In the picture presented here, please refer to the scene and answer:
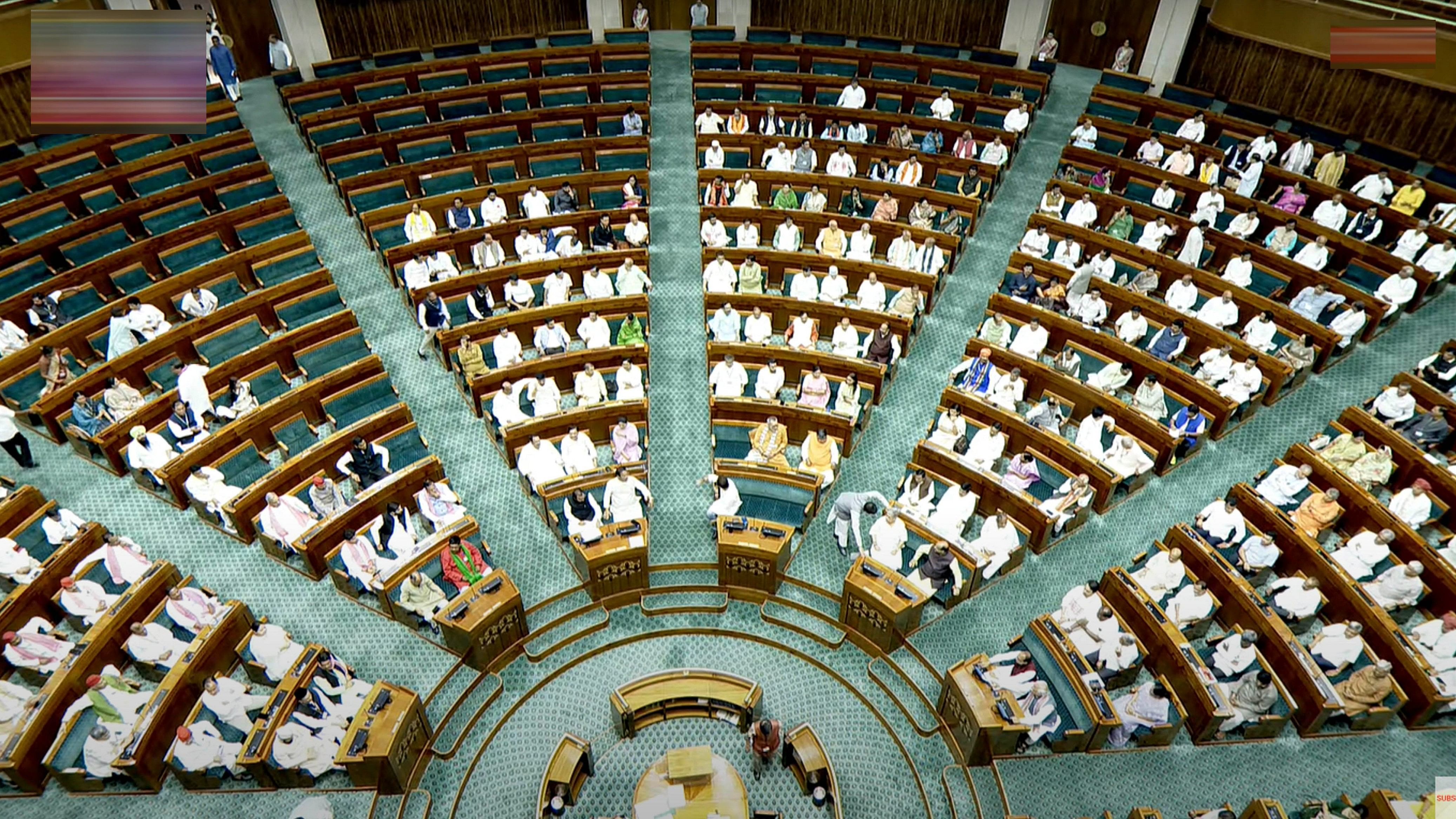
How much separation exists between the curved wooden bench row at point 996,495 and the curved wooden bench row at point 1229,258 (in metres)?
3.90

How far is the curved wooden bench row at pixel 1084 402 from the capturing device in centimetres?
813

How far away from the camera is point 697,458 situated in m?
8.63

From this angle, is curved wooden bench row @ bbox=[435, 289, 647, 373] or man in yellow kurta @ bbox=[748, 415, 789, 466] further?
curved wooden bench row @ bbox=[435, 289, 647, 373]

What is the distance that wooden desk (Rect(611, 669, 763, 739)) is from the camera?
21.7 feet

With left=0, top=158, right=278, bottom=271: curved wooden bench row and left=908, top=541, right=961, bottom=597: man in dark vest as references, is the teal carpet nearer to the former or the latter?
left=908, top=541, right=961, bottom=597: man in dark vest

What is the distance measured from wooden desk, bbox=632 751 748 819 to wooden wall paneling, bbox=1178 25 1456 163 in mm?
12216

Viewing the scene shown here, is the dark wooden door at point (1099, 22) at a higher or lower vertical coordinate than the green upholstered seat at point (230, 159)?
higher

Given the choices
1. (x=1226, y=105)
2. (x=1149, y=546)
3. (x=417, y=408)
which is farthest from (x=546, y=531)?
(x=1226, y=105)

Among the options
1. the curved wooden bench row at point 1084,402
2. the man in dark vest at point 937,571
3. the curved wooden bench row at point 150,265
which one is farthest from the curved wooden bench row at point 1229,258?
the curved wooden bench row at point 150,265

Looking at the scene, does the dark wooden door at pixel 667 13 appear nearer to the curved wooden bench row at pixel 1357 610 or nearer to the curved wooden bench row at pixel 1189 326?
the curved wooden bench row at pixel 1189 326

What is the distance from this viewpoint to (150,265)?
31.7 ft

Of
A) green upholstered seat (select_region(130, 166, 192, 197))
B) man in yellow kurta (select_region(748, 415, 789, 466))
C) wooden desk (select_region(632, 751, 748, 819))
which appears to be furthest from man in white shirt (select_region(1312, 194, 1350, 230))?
green upholstered seat (select_region(130, 166, 192, 197))

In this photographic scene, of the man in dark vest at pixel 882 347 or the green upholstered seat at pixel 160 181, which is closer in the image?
the man in dark vest at pixel 882 347

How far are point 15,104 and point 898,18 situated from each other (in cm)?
1335
